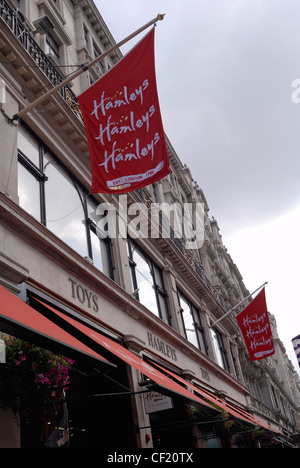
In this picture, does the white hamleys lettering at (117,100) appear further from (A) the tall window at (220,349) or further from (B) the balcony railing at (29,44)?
(A) the tall window at (220,349)

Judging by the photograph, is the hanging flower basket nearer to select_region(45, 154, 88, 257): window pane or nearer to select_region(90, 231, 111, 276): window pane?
select_region(45, 154, 88, 257): window pane

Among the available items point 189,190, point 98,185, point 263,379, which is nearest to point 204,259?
point 189,190

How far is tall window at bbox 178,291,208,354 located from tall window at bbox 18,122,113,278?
776 centimetres

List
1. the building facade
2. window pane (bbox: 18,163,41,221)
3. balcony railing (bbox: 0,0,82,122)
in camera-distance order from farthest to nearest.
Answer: balcony railing (bbox: 0,0,82,122)
window pane (bbox: 18,163,41,221)
the building facade

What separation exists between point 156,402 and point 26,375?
6156 millimetres

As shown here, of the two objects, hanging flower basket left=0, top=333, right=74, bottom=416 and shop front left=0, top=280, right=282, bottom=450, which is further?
hanging flower basket left=0, top=333, right=74, bottom=416

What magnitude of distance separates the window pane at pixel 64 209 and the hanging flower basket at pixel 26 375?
4.92 m

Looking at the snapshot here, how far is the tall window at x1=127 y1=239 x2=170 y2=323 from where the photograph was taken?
15.6 m

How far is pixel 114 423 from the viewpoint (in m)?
11.2

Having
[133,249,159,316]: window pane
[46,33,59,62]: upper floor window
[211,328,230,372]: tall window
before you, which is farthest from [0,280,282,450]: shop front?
[46,33,59,62]: upper floor window

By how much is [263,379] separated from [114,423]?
34.6 m

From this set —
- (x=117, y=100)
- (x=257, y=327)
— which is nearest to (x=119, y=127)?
(x=117, y=100)

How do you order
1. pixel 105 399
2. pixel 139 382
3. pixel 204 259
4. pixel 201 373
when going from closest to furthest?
pixel 105 399
pixel 139 382
pixel 201 373
pixel 204 259

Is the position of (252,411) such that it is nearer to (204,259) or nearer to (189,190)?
(204,259)
